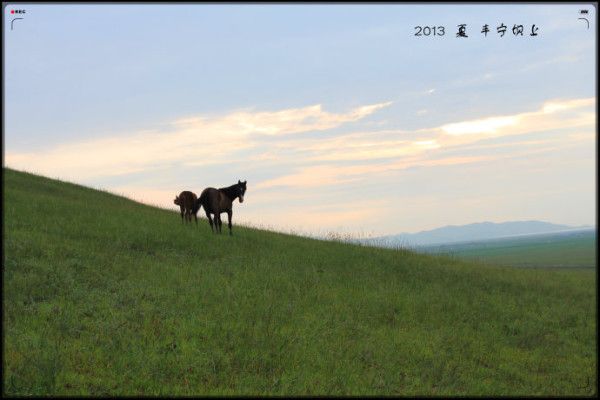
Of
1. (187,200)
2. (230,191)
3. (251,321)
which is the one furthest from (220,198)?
(251,321)

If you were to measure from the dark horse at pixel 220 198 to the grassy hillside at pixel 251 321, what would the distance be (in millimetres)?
1295

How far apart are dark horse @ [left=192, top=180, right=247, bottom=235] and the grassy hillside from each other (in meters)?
1.30

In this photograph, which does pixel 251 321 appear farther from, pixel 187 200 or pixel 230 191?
pixel 187 200

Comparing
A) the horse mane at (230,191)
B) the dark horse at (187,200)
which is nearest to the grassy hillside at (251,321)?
the horse mane at (230,191)

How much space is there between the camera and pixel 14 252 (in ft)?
54.6

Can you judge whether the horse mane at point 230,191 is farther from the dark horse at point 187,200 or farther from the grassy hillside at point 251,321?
the dark horse at point 187,200

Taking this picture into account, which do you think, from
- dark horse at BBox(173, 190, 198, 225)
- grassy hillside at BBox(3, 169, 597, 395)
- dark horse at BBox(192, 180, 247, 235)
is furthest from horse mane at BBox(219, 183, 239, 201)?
Result: dark horse at BBox(173, 190, 198, 225)

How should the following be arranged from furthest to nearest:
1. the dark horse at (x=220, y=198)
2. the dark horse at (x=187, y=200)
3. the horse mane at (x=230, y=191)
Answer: the dark horse at (x=187, y=200), the horse mane at (x=230, y=191), the dark horse at (x=220, y=198)

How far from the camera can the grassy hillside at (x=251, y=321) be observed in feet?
34.4

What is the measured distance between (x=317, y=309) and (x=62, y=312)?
23.9ft

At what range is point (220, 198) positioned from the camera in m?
24.8

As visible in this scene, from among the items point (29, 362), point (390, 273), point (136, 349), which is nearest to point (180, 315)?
point (136, 349)

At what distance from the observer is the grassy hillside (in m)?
10.5

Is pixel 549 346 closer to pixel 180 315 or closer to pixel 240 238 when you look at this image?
pixel 180 315
